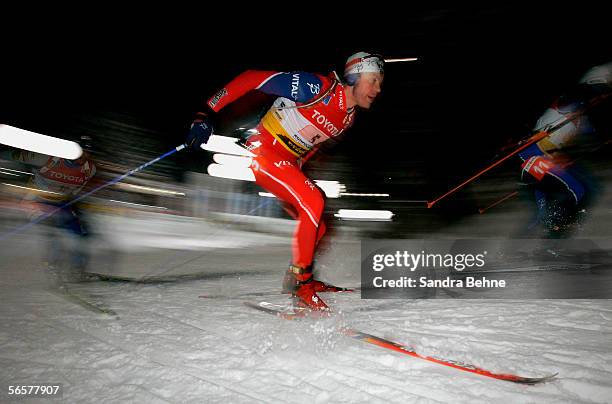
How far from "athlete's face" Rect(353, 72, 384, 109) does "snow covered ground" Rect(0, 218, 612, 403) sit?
1543 millimetres

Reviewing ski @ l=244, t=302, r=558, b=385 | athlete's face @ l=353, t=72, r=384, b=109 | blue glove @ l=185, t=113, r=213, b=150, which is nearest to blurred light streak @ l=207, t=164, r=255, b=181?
blue glove @ l=185, t=113, r=213, b=150

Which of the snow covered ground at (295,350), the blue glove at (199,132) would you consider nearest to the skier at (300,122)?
the blue glove at (199,132)

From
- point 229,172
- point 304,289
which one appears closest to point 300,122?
point 304,289

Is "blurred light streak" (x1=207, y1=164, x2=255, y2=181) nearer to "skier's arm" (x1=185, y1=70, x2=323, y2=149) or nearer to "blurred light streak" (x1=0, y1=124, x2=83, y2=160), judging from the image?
"blurred light streak" (x1=0, y1=124, x2=83, y2=160)

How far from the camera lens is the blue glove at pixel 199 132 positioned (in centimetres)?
272

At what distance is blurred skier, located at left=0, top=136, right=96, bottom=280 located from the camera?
3.69 metres

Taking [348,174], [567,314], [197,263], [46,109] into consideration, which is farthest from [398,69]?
[567,314]

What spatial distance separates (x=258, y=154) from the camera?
2.86m

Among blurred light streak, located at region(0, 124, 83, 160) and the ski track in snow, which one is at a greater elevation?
blurred light streak, located at region(0, 124, 83, 160)

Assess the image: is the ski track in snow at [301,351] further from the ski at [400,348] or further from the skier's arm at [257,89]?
the skier's arm at [257,89]

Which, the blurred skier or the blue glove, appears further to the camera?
the blurred skier

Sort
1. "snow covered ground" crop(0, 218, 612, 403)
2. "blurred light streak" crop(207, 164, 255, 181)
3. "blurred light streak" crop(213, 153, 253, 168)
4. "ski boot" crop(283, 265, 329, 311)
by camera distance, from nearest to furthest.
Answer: "snow covered ground" crop(0, 218, 612, 403) → "ski boot" crop(283, 265, 329, 311) → "blurred light streak" crop(207, 164, 255, 181) → "blurred light streak" crop(213, 153, 253, 168)

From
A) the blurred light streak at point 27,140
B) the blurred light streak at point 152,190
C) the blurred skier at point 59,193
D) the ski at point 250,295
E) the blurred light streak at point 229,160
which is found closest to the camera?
the ski at point 250,295

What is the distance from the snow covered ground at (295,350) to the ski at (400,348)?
0.04 m
